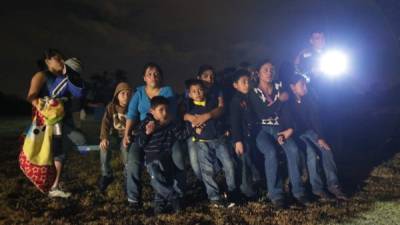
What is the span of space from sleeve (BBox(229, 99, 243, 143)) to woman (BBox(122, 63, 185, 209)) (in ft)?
3.18

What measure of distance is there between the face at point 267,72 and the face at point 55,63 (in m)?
3.41

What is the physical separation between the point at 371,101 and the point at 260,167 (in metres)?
9.03

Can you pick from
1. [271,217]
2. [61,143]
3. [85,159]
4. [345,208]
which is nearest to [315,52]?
[345,208]

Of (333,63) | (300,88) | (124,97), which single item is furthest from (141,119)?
(333,63)

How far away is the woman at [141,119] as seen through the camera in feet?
20.0

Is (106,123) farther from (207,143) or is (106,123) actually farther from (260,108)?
(260,108)

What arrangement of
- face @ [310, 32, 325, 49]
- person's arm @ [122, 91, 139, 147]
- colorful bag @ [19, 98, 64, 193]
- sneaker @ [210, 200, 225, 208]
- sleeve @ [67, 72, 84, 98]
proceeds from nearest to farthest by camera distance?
1. sneaker @ [210, 200, 225, 208]
2. colorful bag @ [19, 98, 64, 193]
3. person's arm @ [122, 91, 139, 147]
4. sleeve @ [67, 72, 84, 98]
5. face @ [310, 32, 325, 49]

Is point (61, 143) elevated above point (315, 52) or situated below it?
below

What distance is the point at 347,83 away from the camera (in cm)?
958

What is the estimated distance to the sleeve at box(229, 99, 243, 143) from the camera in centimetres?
656

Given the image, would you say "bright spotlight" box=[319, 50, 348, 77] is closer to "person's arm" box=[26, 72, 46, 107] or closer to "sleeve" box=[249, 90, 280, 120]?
"sleeve" box=[249, 90, 280, 120]

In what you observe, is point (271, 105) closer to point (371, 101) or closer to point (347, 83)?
point (347, 83)

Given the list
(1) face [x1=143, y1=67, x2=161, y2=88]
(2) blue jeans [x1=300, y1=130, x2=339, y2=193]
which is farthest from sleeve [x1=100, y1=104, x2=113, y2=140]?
(2) blue jeans [x1=300, y1=130, x2=339, y2=193]

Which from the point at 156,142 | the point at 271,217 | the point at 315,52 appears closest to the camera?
the point at 271,217
